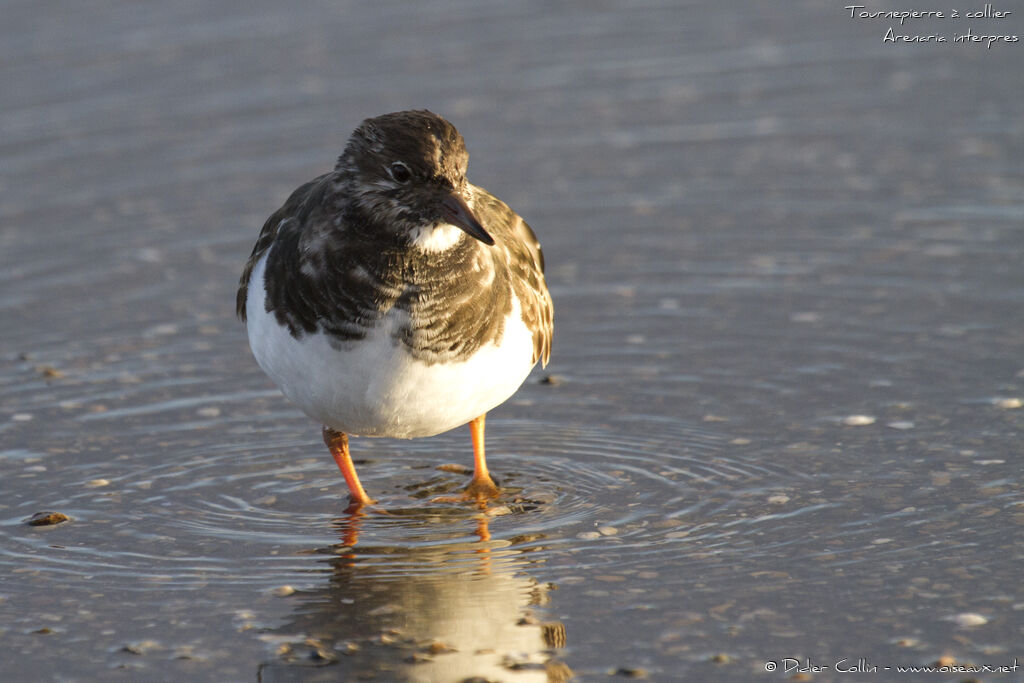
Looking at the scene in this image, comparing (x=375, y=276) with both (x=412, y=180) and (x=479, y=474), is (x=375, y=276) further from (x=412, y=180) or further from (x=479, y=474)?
(x=479, y=474)

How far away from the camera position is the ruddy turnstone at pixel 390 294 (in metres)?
6.37

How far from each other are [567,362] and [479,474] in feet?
5.24

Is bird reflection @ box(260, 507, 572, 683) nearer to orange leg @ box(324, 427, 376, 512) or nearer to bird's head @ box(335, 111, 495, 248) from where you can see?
orange leg @ box(324, 427, 376, 512)

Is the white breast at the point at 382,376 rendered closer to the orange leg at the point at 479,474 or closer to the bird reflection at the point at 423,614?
Answer: the bird reflection at the point at 423,614

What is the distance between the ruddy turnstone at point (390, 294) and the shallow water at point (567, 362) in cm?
82

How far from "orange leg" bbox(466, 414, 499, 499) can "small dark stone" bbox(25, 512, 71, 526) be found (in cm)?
200

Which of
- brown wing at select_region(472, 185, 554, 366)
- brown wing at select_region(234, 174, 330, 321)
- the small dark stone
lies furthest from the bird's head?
the small dark stone

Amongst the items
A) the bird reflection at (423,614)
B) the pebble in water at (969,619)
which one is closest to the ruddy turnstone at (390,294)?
the bird reflection at (423,614)

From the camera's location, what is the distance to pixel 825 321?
9266mm

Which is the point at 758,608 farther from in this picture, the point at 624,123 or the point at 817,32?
the point at 817,32

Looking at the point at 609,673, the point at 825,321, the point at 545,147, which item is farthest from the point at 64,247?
the point at 609,673

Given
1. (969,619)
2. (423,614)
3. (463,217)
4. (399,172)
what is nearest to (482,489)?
(423,614)

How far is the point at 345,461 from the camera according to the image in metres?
7.60

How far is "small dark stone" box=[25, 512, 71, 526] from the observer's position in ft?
24.0
